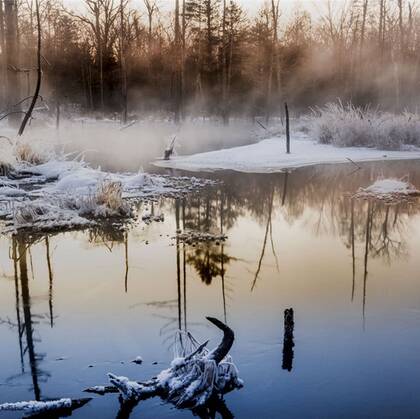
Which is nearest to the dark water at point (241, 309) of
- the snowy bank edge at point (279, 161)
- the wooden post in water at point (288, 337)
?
the wooden post in water at point (288, 337)

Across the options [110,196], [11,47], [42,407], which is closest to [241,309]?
[42,407]

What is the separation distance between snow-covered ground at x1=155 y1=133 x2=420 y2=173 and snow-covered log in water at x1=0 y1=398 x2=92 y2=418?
484 inches

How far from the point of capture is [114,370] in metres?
4.35

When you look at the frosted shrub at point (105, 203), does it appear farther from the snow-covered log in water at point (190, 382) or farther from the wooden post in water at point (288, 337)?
the snow-covered log in water at point (190, 382)

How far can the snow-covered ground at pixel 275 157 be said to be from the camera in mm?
16531

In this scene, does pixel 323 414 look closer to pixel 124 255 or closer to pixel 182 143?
pixel 124 255

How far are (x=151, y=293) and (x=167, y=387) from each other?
2079mm

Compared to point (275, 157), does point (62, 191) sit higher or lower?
lower

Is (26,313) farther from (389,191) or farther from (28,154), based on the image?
(28,154)

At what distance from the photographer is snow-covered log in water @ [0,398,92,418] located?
3.78m

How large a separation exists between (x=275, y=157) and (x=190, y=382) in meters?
14.0

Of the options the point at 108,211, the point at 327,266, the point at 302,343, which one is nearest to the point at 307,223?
the point at 327,266

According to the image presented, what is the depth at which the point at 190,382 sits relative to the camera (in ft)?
13.3

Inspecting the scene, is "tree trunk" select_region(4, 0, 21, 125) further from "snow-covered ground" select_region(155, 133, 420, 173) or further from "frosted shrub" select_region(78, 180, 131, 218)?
"frosted shrub" select_region(78, 180, 131, 218)
